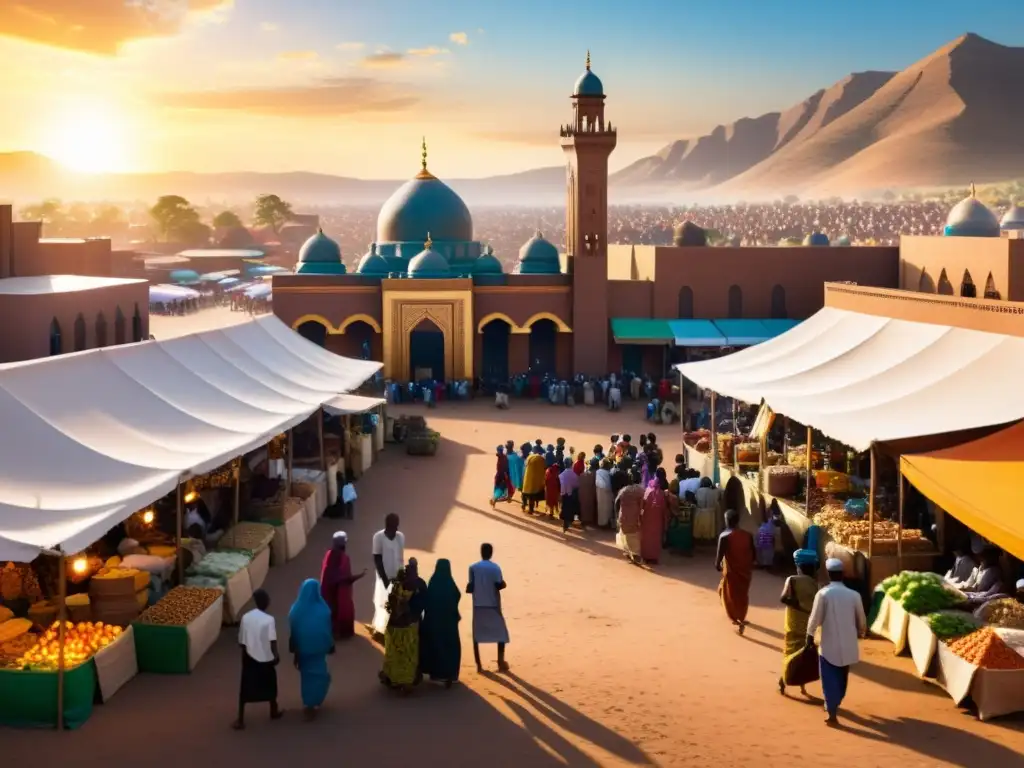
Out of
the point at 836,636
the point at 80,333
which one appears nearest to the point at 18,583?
the point at 836,636

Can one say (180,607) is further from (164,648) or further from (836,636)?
(836,636)

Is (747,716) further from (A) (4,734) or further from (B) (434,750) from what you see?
(A) (4,734)

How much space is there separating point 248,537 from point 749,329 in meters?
21.4

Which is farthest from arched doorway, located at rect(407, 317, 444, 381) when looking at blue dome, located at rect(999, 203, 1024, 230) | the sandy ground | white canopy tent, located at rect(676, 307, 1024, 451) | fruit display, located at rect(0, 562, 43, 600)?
blue dome, located at rect(999, 203, 1024, 230)

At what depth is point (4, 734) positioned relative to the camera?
848 cm

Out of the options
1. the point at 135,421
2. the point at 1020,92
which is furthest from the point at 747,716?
the point at 1020,92

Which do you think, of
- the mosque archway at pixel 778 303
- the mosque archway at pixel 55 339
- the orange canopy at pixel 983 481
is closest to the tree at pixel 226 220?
the mosque archway at pixel 778 303

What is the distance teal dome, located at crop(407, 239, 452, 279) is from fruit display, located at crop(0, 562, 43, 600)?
21.8 metres

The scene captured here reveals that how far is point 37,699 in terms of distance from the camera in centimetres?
861

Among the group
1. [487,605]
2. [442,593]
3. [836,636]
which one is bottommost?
[487,605]

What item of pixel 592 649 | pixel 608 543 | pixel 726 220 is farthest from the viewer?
pixel 726 220

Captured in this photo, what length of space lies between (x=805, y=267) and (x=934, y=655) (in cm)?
2479

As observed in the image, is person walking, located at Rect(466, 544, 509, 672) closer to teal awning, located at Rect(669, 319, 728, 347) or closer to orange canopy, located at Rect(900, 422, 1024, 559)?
orange canopy, located at Rect(900, 422, 1024, 559)

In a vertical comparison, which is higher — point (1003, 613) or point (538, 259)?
point (538, 259)
